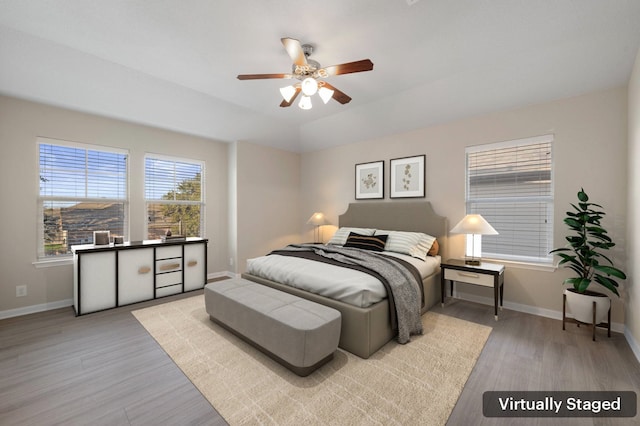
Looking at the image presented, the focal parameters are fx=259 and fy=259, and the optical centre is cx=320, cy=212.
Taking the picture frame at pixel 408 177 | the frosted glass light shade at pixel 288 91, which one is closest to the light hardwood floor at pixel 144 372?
the picture frame at pixel 408 177

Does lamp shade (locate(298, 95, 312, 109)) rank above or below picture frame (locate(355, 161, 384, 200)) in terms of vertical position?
above

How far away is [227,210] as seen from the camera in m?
5.17

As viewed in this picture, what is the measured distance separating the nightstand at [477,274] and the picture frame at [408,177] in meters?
1.31

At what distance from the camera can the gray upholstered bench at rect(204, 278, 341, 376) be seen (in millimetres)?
1949

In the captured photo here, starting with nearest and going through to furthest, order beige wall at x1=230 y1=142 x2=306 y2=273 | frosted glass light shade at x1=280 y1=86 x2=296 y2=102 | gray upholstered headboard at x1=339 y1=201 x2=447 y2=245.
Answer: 1. frosted glass light shade at x1=280 y1=86 x2=296 y2=102
2. gray upholstered headboard at x1=339 y1=201 x2=447 y2=245
3. beige wall at x1=230 y1=142 x2=306 y2=273

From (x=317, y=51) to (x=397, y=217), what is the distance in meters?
2.80

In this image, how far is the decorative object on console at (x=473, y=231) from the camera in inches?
126

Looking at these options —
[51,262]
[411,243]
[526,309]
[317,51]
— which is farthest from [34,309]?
[526,309]

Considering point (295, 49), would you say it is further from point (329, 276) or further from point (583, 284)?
point (583, 284)

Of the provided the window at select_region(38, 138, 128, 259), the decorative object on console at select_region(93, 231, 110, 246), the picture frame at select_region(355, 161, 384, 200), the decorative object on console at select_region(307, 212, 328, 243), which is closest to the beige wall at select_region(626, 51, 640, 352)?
the picture frame at select_region(355, 161, 384, 200)

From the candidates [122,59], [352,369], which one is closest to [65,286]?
[122,59]

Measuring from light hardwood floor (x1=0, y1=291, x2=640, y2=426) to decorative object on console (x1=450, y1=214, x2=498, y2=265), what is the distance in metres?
0.89

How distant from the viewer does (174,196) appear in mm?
4551

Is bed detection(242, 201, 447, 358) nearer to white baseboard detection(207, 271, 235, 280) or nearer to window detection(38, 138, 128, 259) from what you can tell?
white baseboard detection(207, 271, 235, 280)
